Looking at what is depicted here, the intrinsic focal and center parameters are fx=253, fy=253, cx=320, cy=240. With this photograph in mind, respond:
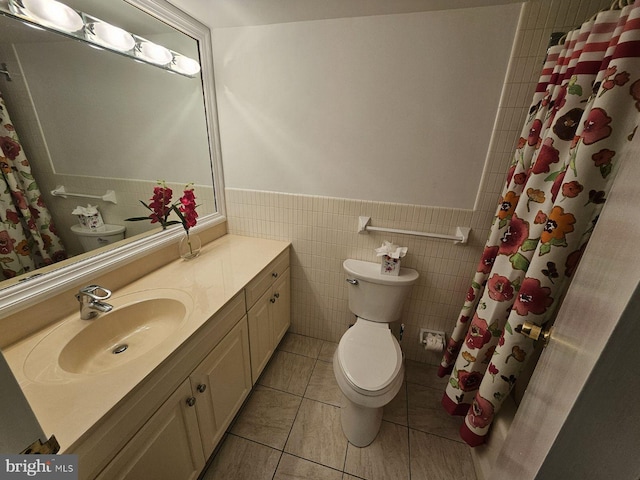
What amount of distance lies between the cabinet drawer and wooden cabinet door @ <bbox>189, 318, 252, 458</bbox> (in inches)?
5.2

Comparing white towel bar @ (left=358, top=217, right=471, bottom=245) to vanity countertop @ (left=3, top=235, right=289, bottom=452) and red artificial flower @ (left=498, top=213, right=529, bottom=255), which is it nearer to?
red artificial flower @ (left=498, top=213, right=529, bottom=255)

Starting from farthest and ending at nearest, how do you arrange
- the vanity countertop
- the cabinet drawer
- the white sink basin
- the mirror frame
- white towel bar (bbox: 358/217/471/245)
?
white towel bar (bbox: 358/217/471/245) < the cabinet drawer < the mirror frame < the white sink basin < the vanity countertop

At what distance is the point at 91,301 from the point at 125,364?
0.35 meters

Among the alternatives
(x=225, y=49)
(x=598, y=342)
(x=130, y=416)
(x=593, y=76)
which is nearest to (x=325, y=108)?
(x=225, y=49)

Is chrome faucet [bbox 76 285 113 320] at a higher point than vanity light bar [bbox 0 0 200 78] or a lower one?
lower

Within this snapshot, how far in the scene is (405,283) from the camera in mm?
1438

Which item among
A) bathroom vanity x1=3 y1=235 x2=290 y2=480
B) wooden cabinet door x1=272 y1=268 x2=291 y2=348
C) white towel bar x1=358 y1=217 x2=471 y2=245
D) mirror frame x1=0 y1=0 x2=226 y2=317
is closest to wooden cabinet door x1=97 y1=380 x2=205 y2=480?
bathroom vanity x1=3 y1=235 x2=290 y2=480

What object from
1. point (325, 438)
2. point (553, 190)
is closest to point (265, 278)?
point (325, 438)

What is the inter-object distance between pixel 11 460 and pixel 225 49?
5.92ft

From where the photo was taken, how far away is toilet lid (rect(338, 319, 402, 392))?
3.81 feet

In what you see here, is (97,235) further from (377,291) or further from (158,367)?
(377,291)

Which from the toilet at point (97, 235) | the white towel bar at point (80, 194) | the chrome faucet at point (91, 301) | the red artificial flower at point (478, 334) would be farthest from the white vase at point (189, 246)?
the red artificial flower at point (478, 334)

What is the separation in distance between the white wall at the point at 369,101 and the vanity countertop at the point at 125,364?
0.65m

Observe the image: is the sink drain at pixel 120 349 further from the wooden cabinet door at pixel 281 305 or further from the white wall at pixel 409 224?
the white wall at pixel 409 224
